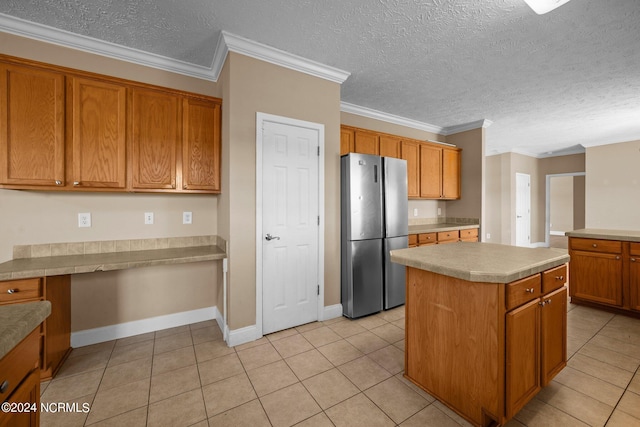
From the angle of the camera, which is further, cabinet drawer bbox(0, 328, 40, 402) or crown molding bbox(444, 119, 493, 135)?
crown molding bbox(444, 119, 493, 135)

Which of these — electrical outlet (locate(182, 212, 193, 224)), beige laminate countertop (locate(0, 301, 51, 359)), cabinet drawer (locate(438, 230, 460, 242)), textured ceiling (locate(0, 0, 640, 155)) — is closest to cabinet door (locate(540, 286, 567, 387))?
textured ceiling (locate(0, 0, 640, 155))

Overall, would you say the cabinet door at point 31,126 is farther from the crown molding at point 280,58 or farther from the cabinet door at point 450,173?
the cabinet door at point 450,173

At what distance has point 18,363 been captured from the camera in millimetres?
791

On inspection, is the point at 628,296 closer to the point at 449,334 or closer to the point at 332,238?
the point at 449,334

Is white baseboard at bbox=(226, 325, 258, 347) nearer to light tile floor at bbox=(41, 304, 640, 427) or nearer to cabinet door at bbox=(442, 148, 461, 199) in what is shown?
light tile floor at bbox=(41, 304, 640, 427)

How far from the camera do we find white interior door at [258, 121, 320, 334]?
2602mm

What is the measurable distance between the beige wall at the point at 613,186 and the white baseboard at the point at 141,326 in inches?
316

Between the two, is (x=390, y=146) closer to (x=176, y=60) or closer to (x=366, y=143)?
(x=366, y=143)

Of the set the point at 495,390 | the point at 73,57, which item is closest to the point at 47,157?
the point at 73,57

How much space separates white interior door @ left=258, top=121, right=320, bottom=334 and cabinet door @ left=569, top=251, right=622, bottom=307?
3.20 meters

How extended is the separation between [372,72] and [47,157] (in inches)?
122

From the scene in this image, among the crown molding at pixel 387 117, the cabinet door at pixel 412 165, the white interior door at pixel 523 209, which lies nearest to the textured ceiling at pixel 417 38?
the crown molding at pixel 387 117

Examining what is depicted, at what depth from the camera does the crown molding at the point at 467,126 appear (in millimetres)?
4641

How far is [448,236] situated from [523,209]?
15.7ft
